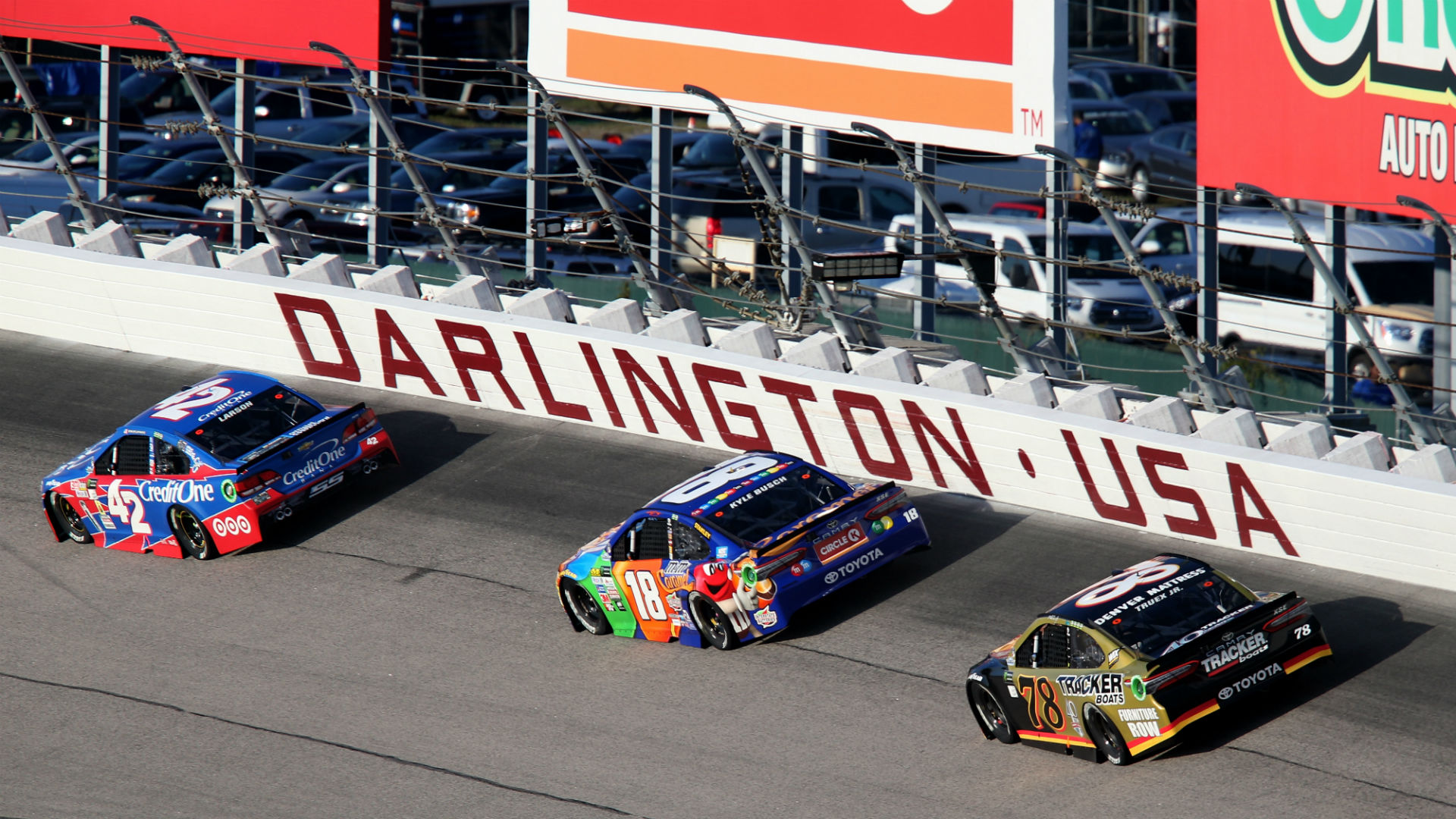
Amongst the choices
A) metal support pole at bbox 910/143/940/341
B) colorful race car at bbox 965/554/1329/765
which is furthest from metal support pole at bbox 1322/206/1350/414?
metal support pole at bbox 910/143/940/341

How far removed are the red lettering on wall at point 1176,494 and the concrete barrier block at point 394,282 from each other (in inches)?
346

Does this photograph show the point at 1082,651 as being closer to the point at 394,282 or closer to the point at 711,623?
the point at 711,623

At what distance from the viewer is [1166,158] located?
33656mm

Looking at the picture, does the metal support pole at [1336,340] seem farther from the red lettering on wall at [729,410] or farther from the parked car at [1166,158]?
the parked car at [1166,158]

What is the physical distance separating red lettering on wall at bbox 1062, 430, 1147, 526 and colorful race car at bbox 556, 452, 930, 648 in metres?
1.98

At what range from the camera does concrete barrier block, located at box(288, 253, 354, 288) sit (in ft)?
67.3

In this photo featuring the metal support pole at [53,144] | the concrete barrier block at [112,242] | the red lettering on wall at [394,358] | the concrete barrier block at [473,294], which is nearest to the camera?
the concrete barrier block at [473,294]

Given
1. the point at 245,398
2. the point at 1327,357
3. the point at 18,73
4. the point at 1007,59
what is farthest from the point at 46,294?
the point at 1327,357

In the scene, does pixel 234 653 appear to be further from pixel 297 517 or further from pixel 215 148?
pixel 215 148

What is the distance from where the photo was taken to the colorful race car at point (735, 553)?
13.7 metres

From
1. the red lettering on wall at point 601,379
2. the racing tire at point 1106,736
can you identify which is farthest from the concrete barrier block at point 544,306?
the racing tire at point 1106,736

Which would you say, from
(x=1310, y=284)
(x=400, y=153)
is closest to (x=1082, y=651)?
(x=400, y=153)

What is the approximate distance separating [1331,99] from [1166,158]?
19.0 metres

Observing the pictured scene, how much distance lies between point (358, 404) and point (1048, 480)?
656 centimetres
